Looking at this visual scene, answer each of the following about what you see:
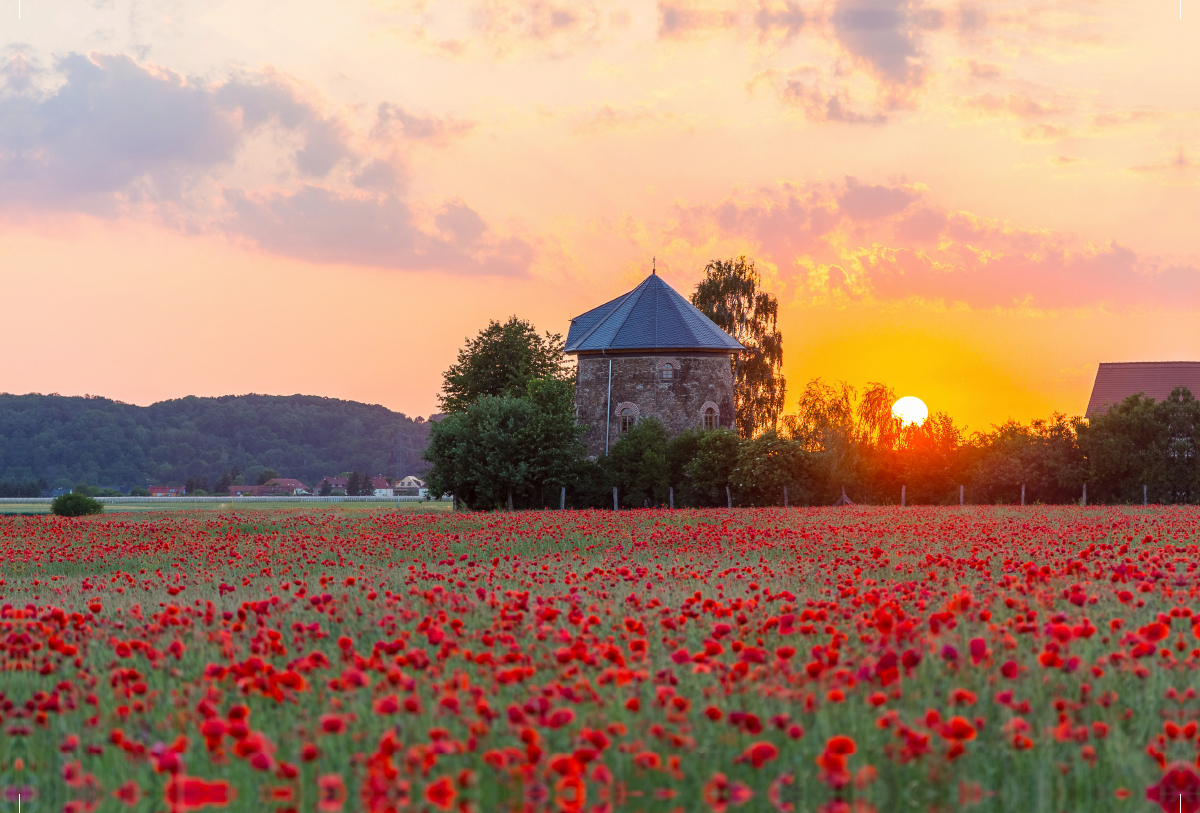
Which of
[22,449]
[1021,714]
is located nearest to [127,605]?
[1021,714]

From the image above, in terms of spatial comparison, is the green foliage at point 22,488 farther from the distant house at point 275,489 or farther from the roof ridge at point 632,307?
the roof ridge at point 632,307

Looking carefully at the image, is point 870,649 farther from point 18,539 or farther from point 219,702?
point 18,539

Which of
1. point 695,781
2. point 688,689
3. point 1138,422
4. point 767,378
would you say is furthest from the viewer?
point 767,378

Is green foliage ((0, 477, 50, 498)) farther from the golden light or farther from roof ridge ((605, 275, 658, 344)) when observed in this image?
the golden light

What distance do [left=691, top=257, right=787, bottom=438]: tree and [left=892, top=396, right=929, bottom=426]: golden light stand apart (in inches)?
655

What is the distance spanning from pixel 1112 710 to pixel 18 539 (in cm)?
2536

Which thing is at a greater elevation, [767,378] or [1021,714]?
[767,378]

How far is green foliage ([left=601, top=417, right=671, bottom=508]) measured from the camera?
48.4 metres

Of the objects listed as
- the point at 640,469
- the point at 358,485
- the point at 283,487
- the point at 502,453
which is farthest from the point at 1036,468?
the point at 283,487

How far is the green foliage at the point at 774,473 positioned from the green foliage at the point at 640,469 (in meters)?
3.89

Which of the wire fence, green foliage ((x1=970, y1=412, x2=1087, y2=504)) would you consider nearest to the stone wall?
green foliage ((x1=970, y1=412, x2=1087, y2=504))

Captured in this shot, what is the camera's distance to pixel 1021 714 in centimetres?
555

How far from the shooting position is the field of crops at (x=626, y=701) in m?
4.62

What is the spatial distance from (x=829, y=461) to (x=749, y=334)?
25696mm
